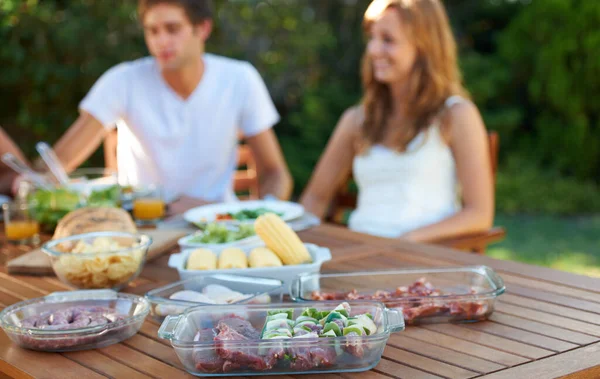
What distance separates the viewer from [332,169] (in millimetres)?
3318

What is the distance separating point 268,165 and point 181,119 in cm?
45

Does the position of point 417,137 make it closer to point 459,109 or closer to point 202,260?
point 459,109

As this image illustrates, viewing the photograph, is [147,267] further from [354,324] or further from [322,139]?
[322,139]

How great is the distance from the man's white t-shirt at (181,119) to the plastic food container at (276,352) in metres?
2.31

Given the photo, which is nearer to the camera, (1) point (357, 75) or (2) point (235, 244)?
(2) point (235, 244)

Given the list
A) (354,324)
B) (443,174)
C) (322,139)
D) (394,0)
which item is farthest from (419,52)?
(322,139)

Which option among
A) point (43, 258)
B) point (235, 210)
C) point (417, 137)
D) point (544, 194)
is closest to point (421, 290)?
point (43, 258)

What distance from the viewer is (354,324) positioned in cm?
129

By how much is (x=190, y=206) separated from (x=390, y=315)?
1.66 metres

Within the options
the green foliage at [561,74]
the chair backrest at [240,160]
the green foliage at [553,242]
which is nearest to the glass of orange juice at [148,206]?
the chair backrest at [240,160]

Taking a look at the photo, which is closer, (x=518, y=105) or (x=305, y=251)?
(x=305, y=251)

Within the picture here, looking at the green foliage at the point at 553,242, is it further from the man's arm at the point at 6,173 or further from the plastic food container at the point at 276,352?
the plastic food container at the point at 276,352

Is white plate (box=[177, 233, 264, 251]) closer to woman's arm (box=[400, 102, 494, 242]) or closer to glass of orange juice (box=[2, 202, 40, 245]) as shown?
glass of orange juice (box=[2, 202, 40, 245])

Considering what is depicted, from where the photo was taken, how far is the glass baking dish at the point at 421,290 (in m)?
1.53
